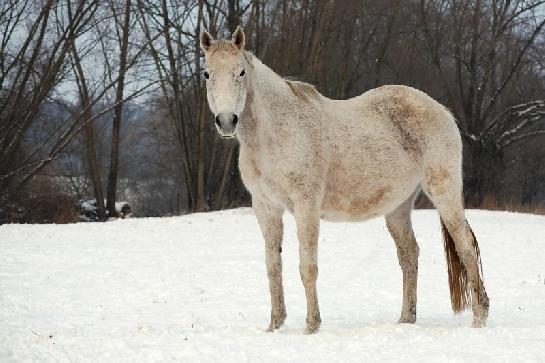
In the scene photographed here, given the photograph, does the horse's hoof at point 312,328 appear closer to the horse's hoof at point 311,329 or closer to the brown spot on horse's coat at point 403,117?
the horse's hoof at point 311,329

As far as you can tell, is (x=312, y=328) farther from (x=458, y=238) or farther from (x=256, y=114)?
(x=256, y=114)

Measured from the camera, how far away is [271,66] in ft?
76.2

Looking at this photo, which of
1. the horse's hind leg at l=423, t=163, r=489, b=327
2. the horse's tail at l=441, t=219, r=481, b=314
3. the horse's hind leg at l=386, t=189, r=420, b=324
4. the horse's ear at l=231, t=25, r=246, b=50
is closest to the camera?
the horse's ear at l=231, t=25, r=246, b=50

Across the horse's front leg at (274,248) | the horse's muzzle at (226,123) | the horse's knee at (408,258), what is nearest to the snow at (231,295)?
the horse's front leg at (274,248)

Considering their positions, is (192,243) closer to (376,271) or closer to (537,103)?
(376,271)

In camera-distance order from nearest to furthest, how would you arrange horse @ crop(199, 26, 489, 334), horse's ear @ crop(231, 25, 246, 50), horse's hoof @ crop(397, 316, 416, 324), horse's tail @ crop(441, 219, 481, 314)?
horse's ear @ crop(231, 25, 246, 50), horse @ crop(199, 26, 489, 334), horse's tail @ crop(441, 219, 481, 314), horse's hoof @ crop(397, 316, 416, 324)

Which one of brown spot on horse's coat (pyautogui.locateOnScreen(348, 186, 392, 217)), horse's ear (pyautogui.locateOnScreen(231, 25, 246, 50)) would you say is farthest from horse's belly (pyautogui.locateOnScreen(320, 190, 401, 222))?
horse's ear (pyautogui.locateOnScreen(231, 25, 246, 50))

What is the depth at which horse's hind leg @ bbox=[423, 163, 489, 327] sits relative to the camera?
5930 millimetres

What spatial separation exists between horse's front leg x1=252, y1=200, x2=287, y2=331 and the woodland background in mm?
12002

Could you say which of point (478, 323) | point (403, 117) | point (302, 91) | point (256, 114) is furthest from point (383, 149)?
point (478, 323)

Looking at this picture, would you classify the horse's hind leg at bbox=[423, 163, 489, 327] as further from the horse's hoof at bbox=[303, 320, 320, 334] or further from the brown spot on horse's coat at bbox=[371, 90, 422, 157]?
the horse's hoof at bbox=[303, 320, 320, 334]

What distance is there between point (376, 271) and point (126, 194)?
53058 millimetres

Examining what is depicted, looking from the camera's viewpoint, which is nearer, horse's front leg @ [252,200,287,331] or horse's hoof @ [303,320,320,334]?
horse's hoof @ [303,320,320,334]

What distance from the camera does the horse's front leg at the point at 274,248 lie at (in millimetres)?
5777
